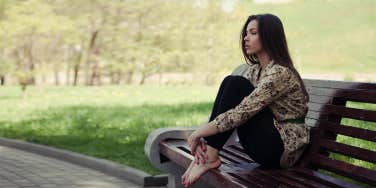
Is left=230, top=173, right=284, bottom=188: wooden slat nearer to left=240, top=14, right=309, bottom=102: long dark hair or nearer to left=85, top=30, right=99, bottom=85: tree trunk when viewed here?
left=240, top=14, right=309, bottom=102: long dark hair

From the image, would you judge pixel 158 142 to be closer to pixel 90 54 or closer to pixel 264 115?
pixel 264 115

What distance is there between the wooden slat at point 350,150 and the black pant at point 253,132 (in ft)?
1.11

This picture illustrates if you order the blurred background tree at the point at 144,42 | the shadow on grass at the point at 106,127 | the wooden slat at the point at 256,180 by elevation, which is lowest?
the shadow on grass at the point at 106,127

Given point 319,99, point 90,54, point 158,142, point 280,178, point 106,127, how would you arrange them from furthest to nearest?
point 90,54 < point 106,127 < point 158,142 < point 319,99 < point 280,178

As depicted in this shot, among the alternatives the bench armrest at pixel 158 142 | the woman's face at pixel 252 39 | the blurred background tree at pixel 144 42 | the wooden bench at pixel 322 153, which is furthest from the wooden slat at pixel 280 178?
the blurred background tree at pixel 144 42

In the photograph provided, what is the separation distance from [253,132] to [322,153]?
54cm

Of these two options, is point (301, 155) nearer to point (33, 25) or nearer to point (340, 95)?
point (340, 95)

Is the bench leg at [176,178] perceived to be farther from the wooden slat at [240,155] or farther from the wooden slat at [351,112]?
the wooden slat at [351,112]

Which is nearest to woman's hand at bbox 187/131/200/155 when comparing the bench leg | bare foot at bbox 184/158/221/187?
bare foot at bbox 184/158/221/187

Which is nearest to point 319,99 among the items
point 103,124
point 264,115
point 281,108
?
point 281,108

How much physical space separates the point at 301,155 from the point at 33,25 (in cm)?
1787

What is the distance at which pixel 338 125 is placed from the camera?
3994 millimetres

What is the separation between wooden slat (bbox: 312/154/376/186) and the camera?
3.53 metres

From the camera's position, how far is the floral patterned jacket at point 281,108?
379 cm
